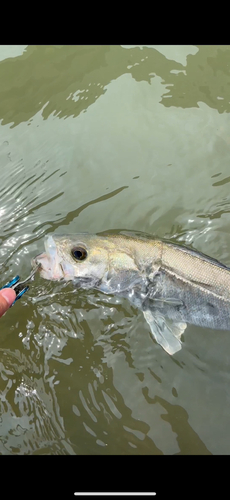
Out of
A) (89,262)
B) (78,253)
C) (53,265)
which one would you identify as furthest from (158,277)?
(53,265)

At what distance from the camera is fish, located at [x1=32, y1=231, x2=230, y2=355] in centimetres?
360

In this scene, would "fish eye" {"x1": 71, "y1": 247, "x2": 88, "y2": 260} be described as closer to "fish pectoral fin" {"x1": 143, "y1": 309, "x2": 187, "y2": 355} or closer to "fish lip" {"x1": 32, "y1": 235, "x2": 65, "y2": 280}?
"fish lip" {"x1": 32, "y1": 235, "x2": 65, "y2": 280}

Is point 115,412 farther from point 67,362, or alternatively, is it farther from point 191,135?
point 191,135

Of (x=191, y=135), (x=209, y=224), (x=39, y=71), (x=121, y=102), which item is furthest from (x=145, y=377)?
(x=39, y=71)

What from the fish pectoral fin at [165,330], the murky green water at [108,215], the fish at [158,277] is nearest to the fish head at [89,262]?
the fish at [158,277]

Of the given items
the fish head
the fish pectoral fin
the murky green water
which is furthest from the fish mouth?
the fish pectoral fin

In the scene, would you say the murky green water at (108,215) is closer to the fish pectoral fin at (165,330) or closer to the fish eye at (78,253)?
the fish pectoral fin at (165,330)

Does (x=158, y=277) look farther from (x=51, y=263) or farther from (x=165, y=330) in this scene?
(x=51, y=263)

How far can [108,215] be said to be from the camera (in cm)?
482

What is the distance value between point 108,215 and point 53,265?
1513 millimetres

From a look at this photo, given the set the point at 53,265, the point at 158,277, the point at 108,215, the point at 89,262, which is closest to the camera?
the point at 53,265

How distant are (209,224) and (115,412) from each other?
2360 millimetres

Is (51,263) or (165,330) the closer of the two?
(51,263)

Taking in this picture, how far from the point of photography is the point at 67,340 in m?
3.92
